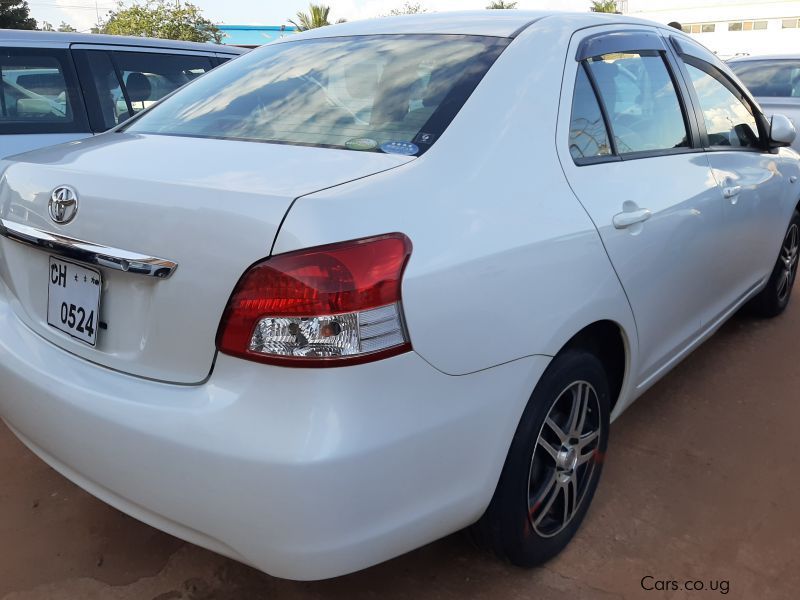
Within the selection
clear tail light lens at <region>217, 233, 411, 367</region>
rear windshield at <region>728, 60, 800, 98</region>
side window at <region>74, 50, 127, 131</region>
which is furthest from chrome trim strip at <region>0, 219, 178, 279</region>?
rear windshield at <region>728, 60, 800, 98</region>

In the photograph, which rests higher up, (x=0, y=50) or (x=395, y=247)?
(x=0, y=50)

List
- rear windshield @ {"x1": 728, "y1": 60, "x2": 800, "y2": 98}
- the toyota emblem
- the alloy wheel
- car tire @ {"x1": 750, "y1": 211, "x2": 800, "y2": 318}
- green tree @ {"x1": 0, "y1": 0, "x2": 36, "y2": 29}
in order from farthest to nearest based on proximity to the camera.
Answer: green tree @ {"x1": 0, "y1": 0, "x2": 36, "y2": 29} → rear windshield @ {"x1": 728, "y1": 60, "x2": 800, "y2": 98} → car tire @ {"x1": 750, "y1": 211, "x2": 800, "y2": 318} → the alloy wheel → the toyota emblem

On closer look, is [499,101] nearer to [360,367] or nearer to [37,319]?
[360,367]

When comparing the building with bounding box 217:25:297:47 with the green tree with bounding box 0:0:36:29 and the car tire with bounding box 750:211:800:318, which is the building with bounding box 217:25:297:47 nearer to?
the green tree with bounding box 0:0:36:29

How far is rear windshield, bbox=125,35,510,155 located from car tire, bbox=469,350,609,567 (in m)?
0.76

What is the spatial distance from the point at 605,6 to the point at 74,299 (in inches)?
2018

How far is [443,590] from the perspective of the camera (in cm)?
214

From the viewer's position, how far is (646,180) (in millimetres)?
2443

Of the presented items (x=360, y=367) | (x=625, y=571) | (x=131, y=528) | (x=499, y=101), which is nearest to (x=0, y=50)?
Result: (x=131, y=528)

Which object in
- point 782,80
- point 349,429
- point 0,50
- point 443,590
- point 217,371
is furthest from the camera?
point 782,80

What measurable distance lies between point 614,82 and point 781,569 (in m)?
1.65

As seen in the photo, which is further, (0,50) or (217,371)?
(0,50)

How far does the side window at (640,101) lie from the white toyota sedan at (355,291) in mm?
22

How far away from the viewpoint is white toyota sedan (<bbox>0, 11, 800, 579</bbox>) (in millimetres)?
1523
